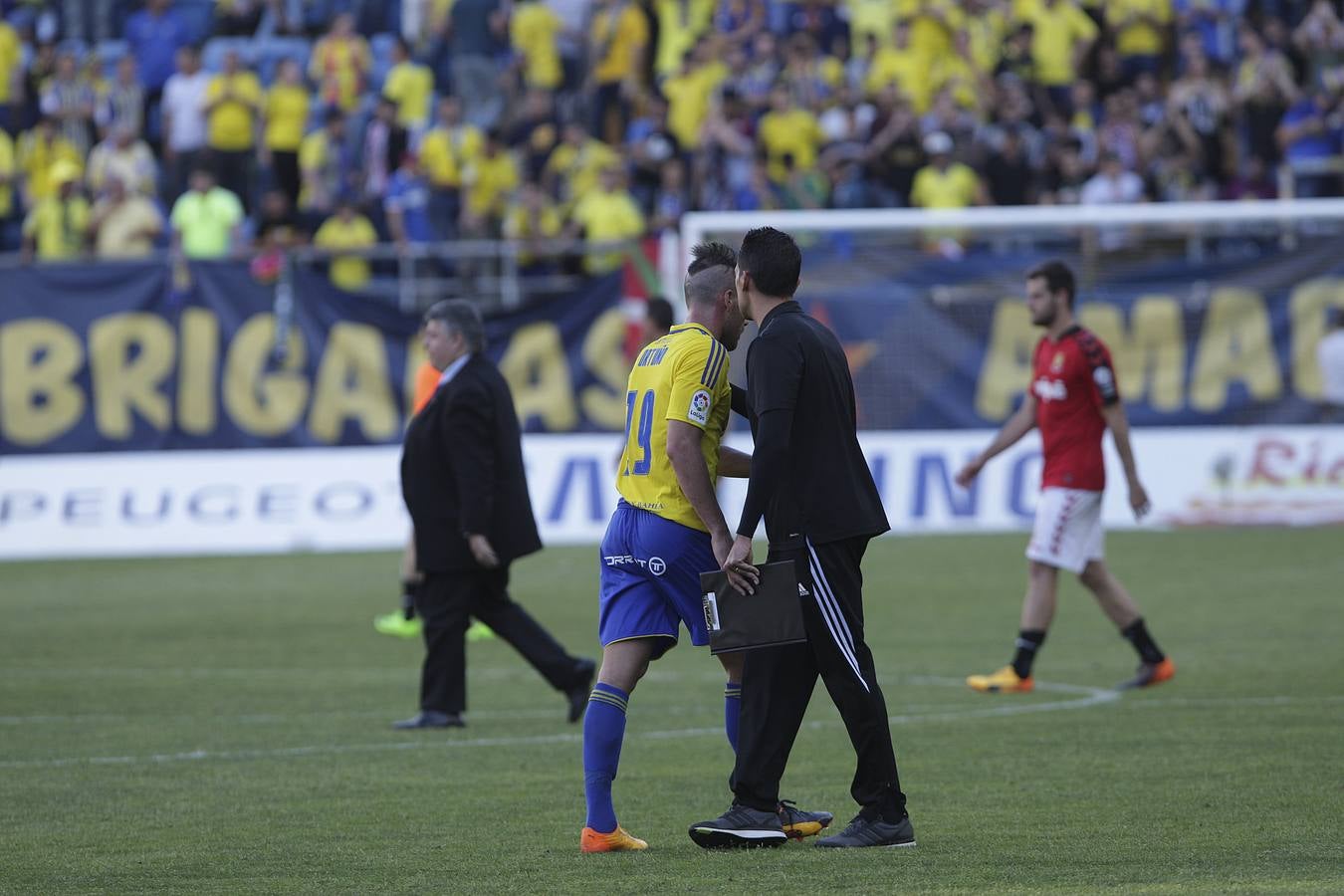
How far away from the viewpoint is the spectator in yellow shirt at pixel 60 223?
1010 inches

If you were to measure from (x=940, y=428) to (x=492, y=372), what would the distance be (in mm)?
12042

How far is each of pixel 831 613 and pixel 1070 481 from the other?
5196 millimetres

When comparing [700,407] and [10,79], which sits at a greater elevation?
[10,79]

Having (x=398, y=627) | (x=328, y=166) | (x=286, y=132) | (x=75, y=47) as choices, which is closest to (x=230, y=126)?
(x=286, y=132)

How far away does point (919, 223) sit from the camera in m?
22.0

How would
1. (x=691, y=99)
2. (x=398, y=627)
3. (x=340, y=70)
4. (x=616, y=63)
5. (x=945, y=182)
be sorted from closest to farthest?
(x=398, y=627) → (x=945, y=182) → (x=691, y=99) → (x=340, y=70) → (x=616, y=63)

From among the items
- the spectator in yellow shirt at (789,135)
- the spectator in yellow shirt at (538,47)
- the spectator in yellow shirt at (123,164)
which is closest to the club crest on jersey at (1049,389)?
the spectator in yellow shirt at (789,135)

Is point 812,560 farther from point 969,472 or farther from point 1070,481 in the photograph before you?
point 1070,481

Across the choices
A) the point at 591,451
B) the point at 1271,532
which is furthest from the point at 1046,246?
the point at 591,451

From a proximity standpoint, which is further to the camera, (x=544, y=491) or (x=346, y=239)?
(x=346, y=239)

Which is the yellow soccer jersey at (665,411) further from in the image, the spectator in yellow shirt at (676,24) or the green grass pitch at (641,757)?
the spectator in yellow shirt at (676,24)

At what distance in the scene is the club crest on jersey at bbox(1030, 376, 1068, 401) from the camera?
12.1 meters

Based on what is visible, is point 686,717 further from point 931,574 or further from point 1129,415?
point 1129,415

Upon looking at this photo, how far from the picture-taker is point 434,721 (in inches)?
428
